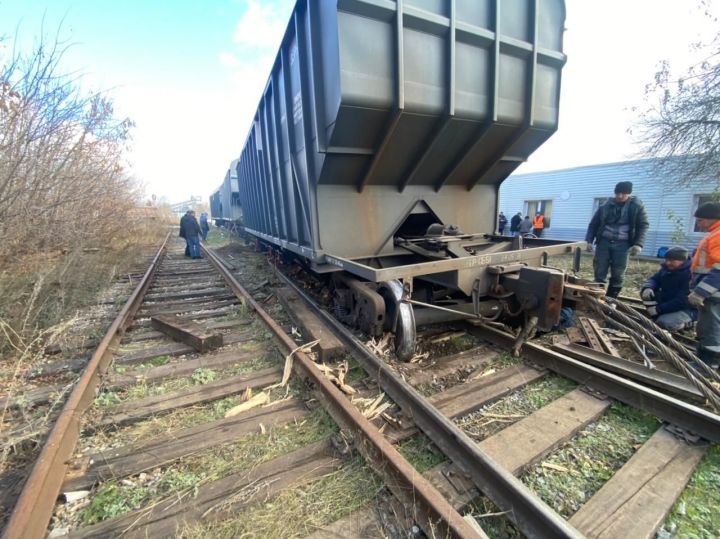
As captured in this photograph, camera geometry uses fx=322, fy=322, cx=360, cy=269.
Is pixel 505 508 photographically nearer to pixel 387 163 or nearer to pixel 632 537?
pixel 632 537

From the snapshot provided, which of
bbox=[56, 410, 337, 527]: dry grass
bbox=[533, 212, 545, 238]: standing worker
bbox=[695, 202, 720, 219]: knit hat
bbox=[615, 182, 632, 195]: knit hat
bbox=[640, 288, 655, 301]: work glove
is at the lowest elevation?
bbox=[56, 410, 337, 527]: dry grass

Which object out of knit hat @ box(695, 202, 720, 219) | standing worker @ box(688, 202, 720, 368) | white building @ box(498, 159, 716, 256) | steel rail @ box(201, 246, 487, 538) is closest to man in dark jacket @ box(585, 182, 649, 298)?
knit hat @ box(695, 202, 720, 219)

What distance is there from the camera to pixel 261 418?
7.87 feet

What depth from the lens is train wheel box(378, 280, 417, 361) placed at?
10.3ft

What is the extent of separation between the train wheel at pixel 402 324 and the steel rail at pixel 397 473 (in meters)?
0.88

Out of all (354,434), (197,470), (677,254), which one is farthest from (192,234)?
(677,254)

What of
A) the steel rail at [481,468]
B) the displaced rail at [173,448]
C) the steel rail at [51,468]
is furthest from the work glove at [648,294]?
the steel rail at [51,468]

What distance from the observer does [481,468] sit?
178 cm

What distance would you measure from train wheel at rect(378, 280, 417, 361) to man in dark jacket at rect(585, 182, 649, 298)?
11.8 feet

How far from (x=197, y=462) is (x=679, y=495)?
273 cm

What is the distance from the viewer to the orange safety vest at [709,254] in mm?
3301

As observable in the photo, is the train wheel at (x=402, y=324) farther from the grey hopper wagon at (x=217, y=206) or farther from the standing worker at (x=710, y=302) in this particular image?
the grey hopper wagon at (x=217, y=206)

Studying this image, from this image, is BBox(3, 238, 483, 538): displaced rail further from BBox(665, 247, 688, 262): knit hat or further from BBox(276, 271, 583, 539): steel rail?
BBox(665, 247, 688, 262): knit hat

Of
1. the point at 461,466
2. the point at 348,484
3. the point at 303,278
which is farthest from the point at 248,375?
the point at 303,278
